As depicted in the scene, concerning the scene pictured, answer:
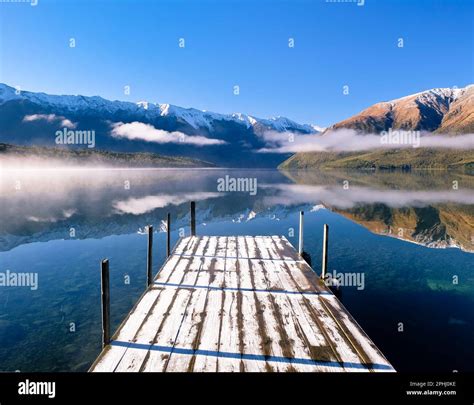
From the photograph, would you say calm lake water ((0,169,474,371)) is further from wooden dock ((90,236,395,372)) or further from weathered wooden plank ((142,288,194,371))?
weathered wooden plank ((142,288,194,371))

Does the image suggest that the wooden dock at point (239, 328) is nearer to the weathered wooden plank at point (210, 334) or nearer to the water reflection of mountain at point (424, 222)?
the weathered wooden plank at point (210, 334)

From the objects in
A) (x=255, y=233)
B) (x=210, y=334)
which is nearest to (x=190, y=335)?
(x=210, y=334)

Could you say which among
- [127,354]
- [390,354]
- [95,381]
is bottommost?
[390,354]

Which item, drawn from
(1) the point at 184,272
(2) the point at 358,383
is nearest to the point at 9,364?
(1) the point at 184,272

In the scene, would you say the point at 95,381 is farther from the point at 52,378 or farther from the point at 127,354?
the point at 127,354

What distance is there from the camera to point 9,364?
1095 cm

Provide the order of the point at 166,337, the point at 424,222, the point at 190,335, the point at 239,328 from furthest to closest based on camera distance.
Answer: the point at 424,222, the point at 239,328, the point at 190,335, the point at 166,337

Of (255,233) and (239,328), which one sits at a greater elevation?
(239,328)

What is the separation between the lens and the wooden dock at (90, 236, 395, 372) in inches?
261

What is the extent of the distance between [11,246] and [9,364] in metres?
19.8

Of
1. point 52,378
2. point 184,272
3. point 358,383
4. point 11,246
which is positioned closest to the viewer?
point 52,378

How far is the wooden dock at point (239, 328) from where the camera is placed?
6625mm

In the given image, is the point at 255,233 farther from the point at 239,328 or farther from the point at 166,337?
the point at 166,337

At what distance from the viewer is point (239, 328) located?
814cm
